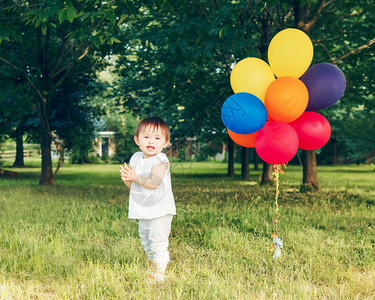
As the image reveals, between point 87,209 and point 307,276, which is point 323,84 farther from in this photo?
point 87,209

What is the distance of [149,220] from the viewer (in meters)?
3.53

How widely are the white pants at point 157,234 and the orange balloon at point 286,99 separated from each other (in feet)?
6.21

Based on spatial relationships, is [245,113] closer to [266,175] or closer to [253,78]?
[253,78]

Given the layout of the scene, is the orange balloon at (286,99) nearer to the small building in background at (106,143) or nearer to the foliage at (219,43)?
the foliage at (219,43)

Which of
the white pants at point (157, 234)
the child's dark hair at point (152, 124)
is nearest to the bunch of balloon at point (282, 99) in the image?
the child's dark hair at point (152, 124)

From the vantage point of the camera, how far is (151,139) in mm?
3518

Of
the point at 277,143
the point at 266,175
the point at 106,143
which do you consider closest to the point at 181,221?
the point at 277,143

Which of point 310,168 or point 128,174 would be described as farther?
point 310,168

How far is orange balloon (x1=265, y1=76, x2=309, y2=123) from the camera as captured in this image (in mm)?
4375

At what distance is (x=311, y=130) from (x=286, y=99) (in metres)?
0.65

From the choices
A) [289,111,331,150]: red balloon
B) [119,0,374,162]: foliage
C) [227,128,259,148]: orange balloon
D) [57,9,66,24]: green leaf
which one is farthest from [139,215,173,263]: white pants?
[119,0,374,162]: foliage

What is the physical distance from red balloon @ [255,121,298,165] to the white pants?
4.79ft

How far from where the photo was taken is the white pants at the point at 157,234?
11.5ft

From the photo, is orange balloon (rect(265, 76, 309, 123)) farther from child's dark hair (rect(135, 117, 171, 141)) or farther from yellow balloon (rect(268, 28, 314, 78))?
child's dark hair (rect(135, 117, 171, 141))
